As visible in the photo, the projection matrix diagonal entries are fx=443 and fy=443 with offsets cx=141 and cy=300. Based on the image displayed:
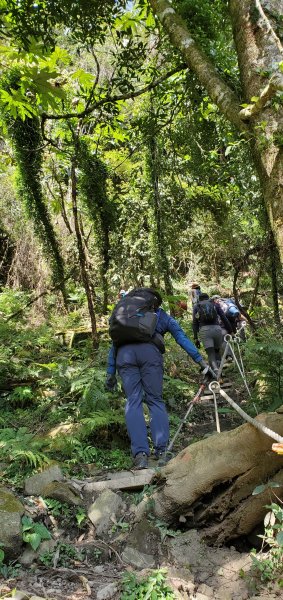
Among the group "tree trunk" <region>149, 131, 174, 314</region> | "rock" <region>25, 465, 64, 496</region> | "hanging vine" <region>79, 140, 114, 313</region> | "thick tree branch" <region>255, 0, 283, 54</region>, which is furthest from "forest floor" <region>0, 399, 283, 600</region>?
"tree trunk" <region>149, 131, 174, 314</region>

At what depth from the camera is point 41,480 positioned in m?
3.81

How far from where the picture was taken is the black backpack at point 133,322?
15.8 ft

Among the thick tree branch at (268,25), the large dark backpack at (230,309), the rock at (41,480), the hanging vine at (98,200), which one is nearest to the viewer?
the rock at (41,480)

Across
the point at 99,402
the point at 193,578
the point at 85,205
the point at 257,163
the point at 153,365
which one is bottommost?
the point at 193,578

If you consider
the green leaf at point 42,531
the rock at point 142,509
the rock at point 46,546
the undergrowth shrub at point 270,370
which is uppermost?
the undergrowth shrub at point 270,370

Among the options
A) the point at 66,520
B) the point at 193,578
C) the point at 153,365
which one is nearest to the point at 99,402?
the point at 153,365

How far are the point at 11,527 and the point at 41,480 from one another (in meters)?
0.88

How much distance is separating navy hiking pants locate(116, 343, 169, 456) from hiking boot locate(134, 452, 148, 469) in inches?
10.8

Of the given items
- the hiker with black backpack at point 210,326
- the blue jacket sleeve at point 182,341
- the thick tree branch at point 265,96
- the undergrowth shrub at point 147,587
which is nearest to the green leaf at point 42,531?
the undergrowth shrub at point 147,587

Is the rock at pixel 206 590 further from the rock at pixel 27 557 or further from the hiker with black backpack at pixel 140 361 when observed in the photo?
the hiker with black backpack at pixel 140 361

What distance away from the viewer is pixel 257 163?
A: 415 cm

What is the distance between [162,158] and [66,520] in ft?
36.1

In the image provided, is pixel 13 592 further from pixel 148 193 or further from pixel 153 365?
pixel 148 193

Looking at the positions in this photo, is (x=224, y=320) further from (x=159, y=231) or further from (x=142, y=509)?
(x=142, y=509)
